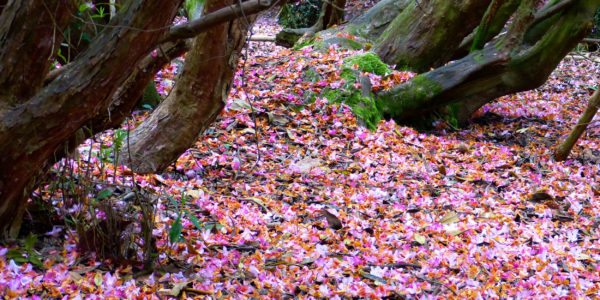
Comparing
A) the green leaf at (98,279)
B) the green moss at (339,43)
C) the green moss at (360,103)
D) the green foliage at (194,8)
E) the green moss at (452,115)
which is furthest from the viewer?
the green moss at (339,43)

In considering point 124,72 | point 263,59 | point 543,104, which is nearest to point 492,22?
point 543,104

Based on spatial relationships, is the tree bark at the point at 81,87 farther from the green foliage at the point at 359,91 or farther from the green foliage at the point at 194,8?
the green foliage at the point at 359,91

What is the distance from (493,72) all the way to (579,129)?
1082mm

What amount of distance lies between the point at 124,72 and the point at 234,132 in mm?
2908

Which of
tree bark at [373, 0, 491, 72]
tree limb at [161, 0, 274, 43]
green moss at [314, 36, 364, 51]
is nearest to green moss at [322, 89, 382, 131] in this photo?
tree bark at [373, 0, 491, 72]

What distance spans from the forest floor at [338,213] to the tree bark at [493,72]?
33cm

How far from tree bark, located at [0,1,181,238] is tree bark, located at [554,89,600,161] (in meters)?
4.25

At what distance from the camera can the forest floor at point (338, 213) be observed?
108 inches

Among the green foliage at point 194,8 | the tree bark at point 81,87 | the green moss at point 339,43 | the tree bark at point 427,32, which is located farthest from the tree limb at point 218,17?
the green moss at point 339,43

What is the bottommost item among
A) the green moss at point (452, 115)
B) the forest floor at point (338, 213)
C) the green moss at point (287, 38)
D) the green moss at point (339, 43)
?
the forest floor at point (338, 213)

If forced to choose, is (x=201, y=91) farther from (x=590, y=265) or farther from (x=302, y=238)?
(x=590, y=265)

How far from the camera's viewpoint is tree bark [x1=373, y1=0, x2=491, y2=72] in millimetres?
6293

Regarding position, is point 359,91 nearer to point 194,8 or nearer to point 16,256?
point 194,8

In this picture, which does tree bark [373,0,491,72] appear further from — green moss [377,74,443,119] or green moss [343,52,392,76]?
green moss [377,74,443,119]
